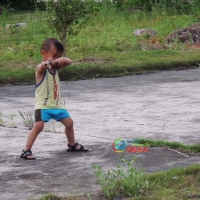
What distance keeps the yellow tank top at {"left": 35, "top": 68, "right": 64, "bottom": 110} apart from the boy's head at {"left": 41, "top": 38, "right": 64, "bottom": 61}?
157mm

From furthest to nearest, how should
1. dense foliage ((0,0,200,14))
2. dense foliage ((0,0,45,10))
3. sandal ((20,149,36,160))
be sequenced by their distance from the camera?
1. dense foliage ((0,0,45,10))
2. dense foliage ((0,0,200,14))
3. sandal ((20,149,36,160))

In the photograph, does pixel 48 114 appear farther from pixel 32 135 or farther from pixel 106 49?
pixel 106 49

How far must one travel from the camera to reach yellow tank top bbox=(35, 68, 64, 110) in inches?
241

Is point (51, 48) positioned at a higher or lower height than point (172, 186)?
higher

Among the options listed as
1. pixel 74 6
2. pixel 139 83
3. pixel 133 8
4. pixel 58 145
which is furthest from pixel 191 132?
pixel 133 8

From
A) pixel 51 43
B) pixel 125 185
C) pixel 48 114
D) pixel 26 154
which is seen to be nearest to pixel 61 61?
pixel 51 43

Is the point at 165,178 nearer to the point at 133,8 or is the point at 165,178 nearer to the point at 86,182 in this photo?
the point at 86,182

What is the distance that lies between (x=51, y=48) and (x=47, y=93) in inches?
16.9

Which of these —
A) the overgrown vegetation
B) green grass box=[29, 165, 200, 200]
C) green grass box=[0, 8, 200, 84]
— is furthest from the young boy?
green grass box=[0, 8, 200, 84]

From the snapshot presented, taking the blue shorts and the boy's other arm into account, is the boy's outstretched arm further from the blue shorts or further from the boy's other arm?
the blue shorts

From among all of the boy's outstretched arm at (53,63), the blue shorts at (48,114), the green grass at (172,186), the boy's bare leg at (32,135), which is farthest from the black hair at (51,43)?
the green grass at (172,186)

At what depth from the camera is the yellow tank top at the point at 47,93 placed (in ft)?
20.1

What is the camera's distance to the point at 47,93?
20.1 feet

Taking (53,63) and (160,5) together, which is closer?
(53,63)
